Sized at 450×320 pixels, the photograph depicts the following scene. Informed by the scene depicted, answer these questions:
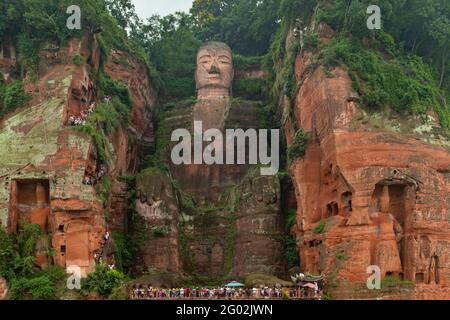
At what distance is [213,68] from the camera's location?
48.2m

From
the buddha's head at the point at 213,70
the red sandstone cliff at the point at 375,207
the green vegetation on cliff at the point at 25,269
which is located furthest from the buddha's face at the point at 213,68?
the green vegetation on cliff at the point at 25,269

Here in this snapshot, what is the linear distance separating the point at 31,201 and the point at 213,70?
17433 millimetres

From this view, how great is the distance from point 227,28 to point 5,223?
1102 inches

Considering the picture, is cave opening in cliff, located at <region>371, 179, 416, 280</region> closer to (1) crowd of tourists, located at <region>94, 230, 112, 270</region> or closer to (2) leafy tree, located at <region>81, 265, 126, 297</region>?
(2) leafy tree, located at <region>81, 265, 126, 297</region>

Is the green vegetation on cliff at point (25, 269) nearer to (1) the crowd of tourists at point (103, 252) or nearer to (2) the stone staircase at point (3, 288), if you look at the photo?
(2) the stone staircase at point (3, 288)

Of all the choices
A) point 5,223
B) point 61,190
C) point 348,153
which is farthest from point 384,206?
point 5,223

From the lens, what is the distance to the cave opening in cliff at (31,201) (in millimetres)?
34000

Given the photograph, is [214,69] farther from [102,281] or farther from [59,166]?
[102,281]

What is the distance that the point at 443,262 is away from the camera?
33.6 meters

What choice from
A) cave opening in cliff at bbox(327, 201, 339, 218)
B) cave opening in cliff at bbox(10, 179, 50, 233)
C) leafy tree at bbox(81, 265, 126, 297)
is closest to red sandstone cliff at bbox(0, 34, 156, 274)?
cave opening in cliff at bbox(10, 179, 50, 233)

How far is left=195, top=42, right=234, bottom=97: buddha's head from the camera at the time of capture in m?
48.3

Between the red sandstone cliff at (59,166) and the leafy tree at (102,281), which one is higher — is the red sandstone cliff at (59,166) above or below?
above

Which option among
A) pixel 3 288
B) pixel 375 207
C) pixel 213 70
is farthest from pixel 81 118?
pixel 375 207

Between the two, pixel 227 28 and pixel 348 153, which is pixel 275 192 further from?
pixel 227 28
